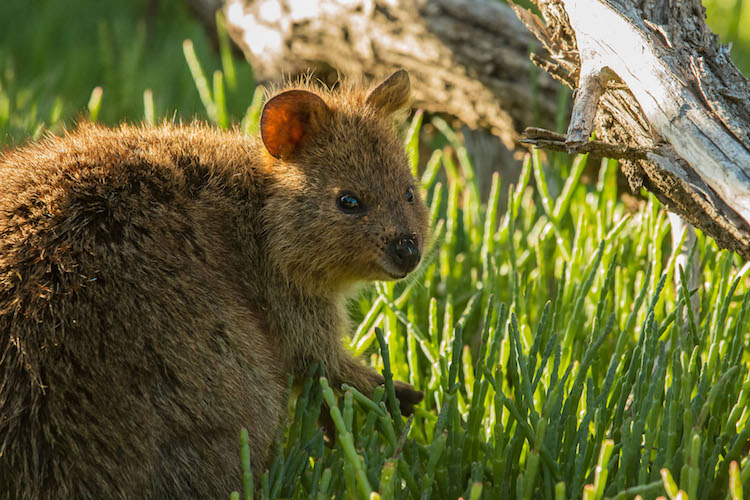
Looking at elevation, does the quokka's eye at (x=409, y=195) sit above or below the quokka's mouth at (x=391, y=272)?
above

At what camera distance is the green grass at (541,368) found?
2.31m

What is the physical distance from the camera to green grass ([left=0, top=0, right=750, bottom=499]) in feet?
7.57

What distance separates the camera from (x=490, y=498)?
244 centimetres

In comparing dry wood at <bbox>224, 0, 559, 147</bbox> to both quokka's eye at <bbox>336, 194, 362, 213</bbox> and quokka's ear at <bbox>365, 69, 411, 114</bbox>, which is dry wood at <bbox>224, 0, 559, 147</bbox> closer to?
quokka's ear at <bbox>365, 69, 411, 114</bbox>

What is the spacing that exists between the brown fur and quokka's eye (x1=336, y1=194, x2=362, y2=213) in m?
0.03

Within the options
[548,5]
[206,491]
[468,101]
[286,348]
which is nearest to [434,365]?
[286,348]

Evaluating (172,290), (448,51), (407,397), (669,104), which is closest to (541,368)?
(407,397)

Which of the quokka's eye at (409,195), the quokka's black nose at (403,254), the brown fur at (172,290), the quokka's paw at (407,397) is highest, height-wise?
the quokka's eye at (409,195)

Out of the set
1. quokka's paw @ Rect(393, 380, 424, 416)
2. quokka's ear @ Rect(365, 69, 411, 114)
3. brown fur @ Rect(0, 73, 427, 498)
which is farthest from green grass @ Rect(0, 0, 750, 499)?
quokka's ear @ Rect(365, 69, 411, 114)

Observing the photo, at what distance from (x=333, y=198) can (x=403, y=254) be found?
0.35 meters

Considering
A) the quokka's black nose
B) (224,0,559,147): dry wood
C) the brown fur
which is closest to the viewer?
the brown fur

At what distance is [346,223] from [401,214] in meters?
0.21

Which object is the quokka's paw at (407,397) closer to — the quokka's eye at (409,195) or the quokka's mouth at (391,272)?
the quokka's mouth at (391,272)

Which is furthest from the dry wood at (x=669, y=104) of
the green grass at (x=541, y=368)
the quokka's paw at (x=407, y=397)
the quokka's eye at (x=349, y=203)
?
the quokka's paw at (x=407, y=397)
